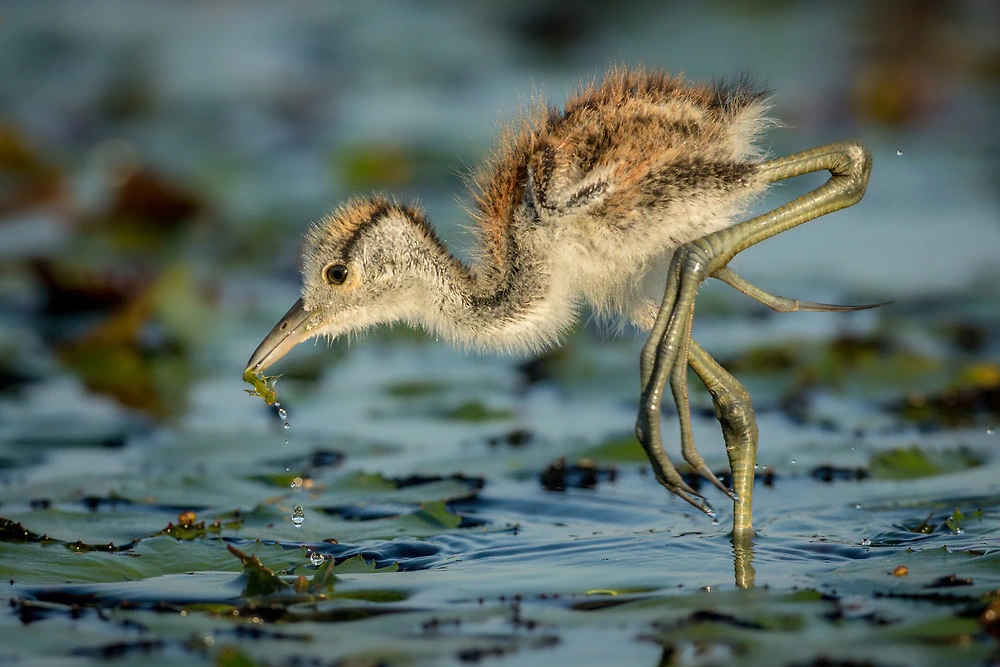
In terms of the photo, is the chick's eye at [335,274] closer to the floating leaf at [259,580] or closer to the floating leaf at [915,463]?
the floating leaf at [259,580]

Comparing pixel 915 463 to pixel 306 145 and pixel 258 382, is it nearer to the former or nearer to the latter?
pixel 258 382

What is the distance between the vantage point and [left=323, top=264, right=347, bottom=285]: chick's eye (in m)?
5.45

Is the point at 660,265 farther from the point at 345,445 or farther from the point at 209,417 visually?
the point at 209,417

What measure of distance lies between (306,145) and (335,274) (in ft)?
25.8

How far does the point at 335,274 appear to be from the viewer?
547 cm

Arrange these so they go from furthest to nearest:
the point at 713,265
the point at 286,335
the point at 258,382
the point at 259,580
A: 1. the point at 286,335
2. the point at 258,382
3. the point at 713,265
4. the point at 259,580

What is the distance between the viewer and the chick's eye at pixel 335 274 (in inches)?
215

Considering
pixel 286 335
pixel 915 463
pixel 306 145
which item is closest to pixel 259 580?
pixel 286 335

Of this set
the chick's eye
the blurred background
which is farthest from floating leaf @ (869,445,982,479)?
the chick's eye

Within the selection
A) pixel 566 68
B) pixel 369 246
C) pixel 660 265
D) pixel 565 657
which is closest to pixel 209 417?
pixel 369 246

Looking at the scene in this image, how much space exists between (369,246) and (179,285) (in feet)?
11.7

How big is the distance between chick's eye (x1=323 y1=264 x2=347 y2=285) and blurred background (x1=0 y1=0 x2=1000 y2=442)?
540 millimetres

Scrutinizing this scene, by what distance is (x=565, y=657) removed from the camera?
151 inches

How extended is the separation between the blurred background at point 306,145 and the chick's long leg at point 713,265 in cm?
92
